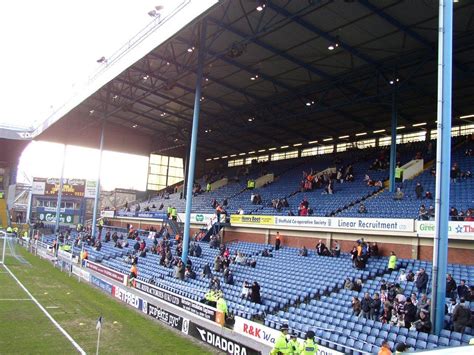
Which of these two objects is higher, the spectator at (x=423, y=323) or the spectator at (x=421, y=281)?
the spectator at (x=421, y=281)

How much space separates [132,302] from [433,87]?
71.4 ft

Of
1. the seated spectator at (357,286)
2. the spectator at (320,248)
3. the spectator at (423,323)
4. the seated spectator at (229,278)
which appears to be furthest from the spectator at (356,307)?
the seated spectator at (229,278)

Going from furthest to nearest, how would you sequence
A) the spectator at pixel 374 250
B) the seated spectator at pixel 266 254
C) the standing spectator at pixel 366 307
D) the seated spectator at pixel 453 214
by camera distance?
1. the seated spectator at pixel 266 254
2. the spectator at pixel 374 250
3. the seated spectator at pixel 453 214
4. the standing spectator at pixel 366 307

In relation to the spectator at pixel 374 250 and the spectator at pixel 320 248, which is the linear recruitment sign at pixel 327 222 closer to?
the spectator at pixel 374 250

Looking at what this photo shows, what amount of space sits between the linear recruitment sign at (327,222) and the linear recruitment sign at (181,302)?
29.6 ft

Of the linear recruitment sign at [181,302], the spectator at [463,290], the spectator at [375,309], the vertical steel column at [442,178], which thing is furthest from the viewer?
the linear recruitment sign at [181,302]

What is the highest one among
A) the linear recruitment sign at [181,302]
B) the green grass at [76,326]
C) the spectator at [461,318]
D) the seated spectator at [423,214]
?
the seated spectator at [423,214]

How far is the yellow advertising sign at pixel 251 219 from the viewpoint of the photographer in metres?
27.2

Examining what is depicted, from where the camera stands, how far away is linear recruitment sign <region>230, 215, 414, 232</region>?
777 inches

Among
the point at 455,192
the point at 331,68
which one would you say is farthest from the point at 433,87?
the point at 455,192

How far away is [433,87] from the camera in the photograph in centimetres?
2756

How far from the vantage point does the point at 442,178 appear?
12.2 m

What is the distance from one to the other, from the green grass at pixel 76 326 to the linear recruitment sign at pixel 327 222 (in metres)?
10.3

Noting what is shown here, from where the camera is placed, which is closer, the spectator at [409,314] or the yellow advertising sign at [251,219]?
the spectator at [409,314]
